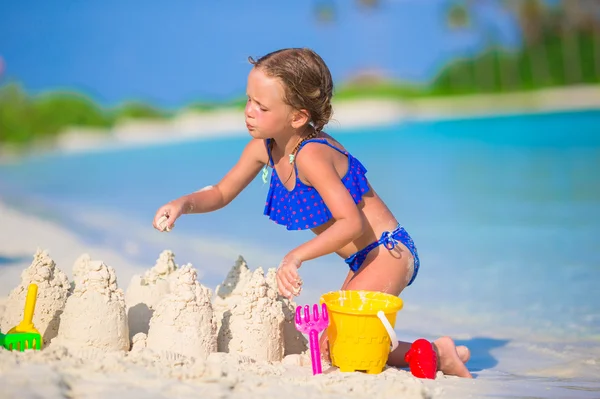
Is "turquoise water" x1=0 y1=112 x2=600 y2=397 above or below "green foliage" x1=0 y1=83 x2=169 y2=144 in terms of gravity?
below

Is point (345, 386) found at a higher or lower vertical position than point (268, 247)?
lower

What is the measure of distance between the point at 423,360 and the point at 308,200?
0.71 m

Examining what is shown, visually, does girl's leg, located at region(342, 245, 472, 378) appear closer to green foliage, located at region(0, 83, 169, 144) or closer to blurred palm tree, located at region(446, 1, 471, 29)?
green foliage, located at region(0, 83, 169, 144)

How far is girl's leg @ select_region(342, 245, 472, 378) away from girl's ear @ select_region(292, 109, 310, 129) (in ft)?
1.83

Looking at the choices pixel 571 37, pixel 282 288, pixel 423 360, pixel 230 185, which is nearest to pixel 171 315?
pixel 282 288

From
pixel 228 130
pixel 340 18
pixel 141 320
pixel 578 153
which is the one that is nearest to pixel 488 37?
pixel 340 18

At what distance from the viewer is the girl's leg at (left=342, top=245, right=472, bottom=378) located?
291 centimetres

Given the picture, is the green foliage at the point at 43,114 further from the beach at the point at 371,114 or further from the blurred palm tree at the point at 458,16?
the blurred palm tree at the point at 458,16

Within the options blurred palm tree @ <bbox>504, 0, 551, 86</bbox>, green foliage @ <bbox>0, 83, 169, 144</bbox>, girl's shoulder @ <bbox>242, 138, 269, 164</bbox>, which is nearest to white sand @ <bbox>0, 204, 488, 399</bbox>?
girl's shoulder @ <bbox>242, 138, 269, 164</bbox>

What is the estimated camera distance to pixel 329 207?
2801mm

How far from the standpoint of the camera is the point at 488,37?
32156 millimetres

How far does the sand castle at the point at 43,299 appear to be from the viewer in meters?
2.81

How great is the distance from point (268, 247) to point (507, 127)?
1486 cm

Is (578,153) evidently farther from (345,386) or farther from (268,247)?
(345,386)
